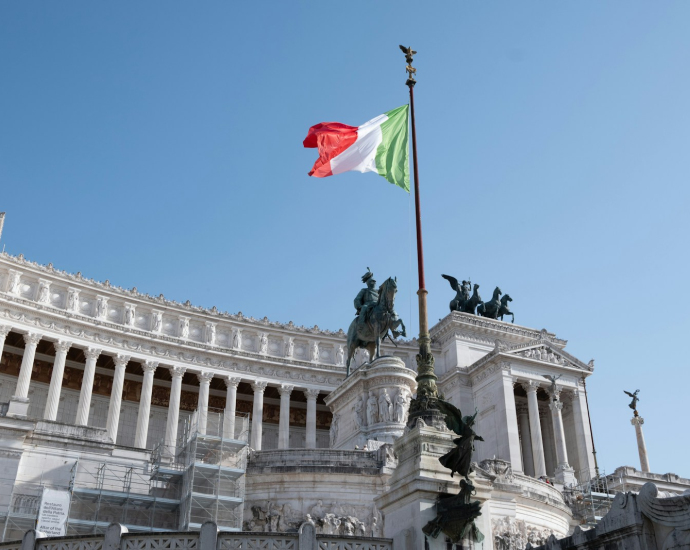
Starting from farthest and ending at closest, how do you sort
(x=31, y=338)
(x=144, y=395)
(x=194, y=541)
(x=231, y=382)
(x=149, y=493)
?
(x=231, y=382) < (x=144, y=395) < (x=31, y=338) < (x=149, y=493) < (x=194, y=541)

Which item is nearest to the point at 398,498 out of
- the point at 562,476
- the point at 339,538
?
the point at 339,538

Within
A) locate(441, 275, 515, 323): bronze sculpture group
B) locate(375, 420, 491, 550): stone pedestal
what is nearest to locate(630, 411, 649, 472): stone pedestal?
locate(441, 275, 515, 323): bronze sculpture group

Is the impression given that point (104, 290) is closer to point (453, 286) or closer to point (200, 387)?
point (200, 387)

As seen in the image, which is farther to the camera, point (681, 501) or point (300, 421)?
point (300, 421)

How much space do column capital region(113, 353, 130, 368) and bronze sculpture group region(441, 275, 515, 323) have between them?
107ft

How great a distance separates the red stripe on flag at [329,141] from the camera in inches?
958

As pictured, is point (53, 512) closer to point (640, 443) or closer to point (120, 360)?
point (120, 360)

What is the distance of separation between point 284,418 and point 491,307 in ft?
81.7

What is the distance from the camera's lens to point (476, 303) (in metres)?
79.1

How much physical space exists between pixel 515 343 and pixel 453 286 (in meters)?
9.17

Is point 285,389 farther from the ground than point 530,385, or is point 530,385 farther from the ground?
point 285,389

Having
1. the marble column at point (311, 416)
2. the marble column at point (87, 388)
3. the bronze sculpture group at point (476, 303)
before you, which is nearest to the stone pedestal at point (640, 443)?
the bronze sculpture group at point (476, 303)

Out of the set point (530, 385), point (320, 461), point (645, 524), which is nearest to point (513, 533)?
point (320, 461)

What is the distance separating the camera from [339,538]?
12859 mm
